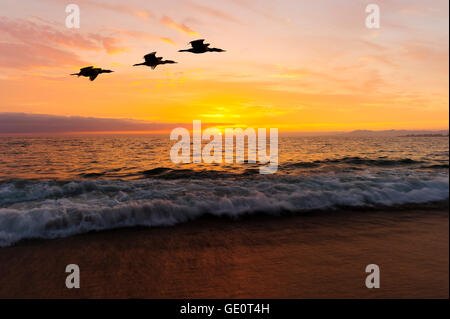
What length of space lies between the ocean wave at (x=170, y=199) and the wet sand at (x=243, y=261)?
0.76 m

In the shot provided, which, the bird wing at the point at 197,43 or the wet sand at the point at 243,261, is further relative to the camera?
the bird wing at the point at 197,43

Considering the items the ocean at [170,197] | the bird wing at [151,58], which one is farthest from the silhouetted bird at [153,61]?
the ocean at [170,197]

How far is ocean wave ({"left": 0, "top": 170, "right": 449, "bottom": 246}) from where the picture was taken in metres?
7.49

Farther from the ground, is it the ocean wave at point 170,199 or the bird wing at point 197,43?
the bird wing at point 197,43

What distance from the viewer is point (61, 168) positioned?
17172mm

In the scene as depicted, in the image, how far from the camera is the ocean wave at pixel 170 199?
7.49 metres

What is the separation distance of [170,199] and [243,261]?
16.5 ft

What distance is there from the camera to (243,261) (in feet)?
17.6

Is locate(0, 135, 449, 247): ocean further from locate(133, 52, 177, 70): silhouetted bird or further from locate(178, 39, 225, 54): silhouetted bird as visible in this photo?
locate(178, 39, 225, 54): silhouetted bird

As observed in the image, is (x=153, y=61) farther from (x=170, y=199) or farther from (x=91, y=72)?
(x=170, y=199)

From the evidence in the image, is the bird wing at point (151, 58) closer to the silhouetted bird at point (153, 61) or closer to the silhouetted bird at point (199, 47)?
the silhouetted bird at point (153, 61)

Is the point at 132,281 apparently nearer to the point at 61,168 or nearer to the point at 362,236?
the point at 362,236

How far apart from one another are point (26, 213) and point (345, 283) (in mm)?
8568

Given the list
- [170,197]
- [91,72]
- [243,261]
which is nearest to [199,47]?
[91,72]
